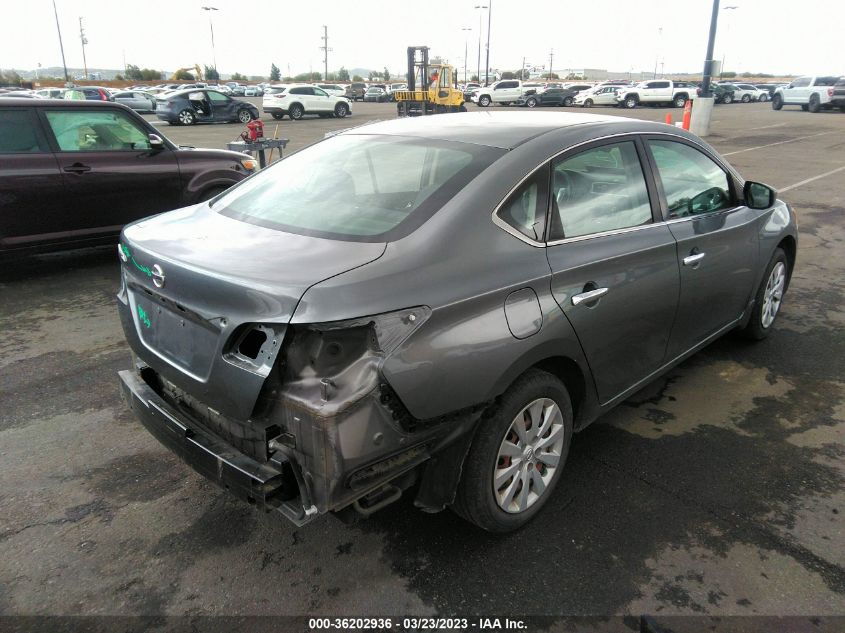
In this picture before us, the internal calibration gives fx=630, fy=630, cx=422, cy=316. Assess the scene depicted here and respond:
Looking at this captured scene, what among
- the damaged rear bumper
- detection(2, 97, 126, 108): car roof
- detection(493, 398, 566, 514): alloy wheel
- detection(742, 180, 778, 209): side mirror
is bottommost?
detection(493, 398, 566, 514): alloy wheel

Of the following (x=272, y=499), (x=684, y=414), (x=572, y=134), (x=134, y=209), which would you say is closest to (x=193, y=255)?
(x=272, y=499)

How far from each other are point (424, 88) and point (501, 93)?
16.7 meters

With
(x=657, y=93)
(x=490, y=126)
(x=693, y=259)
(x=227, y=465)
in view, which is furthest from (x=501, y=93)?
(x=227, y=465)

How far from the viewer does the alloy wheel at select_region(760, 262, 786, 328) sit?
455cm

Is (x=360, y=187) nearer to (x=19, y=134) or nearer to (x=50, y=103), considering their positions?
(x=19, y=134)

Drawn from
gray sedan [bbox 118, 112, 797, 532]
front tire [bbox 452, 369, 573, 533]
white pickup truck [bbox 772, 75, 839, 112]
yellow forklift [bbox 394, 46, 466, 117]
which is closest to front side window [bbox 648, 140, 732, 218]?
gray sedan [bbox 118, 112, 797, 532]

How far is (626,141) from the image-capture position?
3.24 metres

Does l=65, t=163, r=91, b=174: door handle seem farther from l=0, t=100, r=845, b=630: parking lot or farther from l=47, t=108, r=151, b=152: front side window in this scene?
l=0, t=100, r=845, b=630: parking lot

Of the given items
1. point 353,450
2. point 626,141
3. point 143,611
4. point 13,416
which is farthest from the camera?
point 13,416

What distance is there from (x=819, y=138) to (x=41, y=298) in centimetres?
2257

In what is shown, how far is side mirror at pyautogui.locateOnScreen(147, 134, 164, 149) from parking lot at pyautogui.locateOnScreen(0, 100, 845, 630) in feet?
11.2

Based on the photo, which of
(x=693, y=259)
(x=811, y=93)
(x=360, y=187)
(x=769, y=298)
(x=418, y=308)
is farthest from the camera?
(x=811, y=93)

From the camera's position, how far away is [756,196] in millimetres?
4082

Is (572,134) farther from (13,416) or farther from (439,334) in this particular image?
(13,416)
